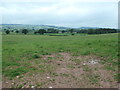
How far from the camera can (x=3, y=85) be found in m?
4.46

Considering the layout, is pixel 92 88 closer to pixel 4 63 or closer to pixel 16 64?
pixel 16 64

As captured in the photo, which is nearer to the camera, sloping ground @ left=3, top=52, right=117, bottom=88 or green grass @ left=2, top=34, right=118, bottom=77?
sloping ground @ left=3, top=52, right=117, bottom=88

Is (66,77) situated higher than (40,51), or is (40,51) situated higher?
(40,51)

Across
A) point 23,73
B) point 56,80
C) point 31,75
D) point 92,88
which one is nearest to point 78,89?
point 92,88

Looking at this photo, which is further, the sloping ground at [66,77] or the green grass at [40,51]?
the green grass at [40,51]

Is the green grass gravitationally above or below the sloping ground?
above

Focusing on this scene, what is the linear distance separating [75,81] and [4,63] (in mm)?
3799

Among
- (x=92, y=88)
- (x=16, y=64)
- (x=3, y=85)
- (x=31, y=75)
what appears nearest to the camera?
(x=92, y=88)

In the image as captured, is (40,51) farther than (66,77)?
Yes

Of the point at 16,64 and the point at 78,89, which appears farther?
the point at 16,64

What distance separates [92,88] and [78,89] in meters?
0.43

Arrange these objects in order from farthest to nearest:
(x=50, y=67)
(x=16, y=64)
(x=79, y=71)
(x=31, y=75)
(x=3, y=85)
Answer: (x=16, y=64) < (x=50, y=67) < (x=79, y=71) < (x=31, y=75) < (x=3, y=85)

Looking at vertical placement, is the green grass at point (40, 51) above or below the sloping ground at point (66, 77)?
above

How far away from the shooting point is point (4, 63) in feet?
21.5
